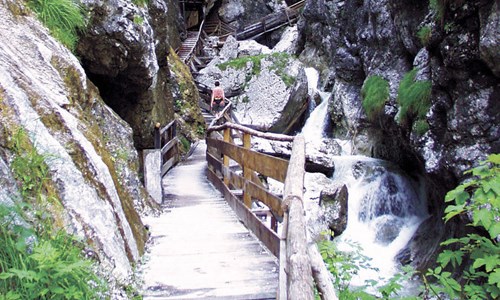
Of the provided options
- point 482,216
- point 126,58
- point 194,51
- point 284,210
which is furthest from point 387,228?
point 194,51

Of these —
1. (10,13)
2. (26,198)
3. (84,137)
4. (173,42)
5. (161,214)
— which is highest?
(173,42)

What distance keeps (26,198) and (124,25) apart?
195 inches

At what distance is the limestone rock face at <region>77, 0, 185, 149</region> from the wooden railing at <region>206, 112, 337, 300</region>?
196cm

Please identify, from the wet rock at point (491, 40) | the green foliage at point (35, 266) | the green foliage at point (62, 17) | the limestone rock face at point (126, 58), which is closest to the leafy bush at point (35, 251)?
the green foliage at point (35, 266)

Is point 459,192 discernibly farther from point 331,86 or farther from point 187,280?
point 331,86

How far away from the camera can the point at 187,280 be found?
11.4 ft

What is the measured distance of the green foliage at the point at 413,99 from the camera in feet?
31.7

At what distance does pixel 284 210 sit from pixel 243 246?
1.95 meters

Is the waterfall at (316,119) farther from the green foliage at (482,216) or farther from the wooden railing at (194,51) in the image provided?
the green foliage at (482,216)

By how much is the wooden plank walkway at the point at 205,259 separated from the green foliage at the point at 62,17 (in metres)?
2.67

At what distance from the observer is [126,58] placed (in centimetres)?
718

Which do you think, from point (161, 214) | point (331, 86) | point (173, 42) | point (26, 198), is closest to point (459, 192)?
point (26, 198)

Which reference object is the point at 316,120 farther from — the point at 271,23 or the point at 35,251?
the point at 35,251

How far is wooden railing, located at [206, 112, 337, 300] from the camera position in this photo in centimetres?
170
